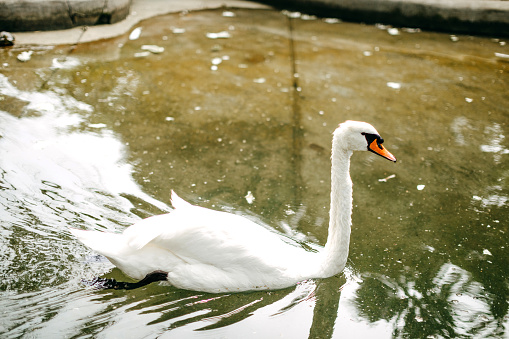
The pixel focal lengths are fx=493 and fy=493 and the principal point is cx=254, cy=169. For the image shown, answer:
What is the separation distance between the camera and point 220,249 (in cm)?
289

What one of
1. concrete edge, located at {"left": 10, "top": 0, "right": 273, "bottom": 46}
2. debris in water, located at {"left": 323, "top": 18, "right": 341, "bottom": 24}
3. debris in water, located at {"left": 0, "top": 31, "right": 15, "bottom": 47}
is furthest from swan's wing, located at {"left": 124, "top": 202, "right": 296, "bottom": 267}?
debris in water, located at {"left": 323, "top": 18, "right": 341, "bottom": 24}

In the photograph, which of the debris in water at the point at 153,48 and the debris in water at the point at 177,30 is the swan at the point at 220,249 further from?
the debris in water at the point at 177,30

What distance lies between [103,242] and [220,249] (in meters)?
0.71

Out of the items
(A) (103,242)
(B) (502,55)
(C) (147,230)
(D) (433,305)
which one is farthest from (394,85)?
(A) (103,242)

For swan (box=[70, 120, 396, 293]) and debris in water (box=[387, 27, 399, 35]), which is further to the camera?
debris in water (box=[387, 27, 399, 35])

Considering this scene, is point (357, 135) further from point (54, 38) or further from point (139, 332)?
point (54, 38)

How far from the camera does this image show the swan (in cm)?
289

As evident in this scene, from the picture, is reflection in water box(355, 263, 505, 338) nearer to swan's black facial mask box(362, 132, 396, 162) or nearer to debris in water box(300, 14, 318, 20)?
swan's black facial mask box(362, 132, 396, 162)

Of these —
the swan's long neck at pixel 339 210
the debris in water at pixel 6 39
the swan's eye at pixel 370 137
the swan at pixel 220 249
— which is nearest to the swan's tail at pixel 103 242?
the swan at pixel 220 249

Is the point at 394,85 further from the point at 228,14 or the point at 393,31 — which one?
the point at 228,14

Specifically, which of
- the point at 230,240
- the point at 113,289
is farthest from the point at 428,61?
the point at 113,289

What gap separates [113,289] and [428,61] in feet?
17.3

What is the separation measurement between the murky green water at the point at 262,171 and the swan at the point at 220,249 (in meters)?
0.12

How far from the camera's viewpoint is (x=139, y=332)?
8.74 feet
